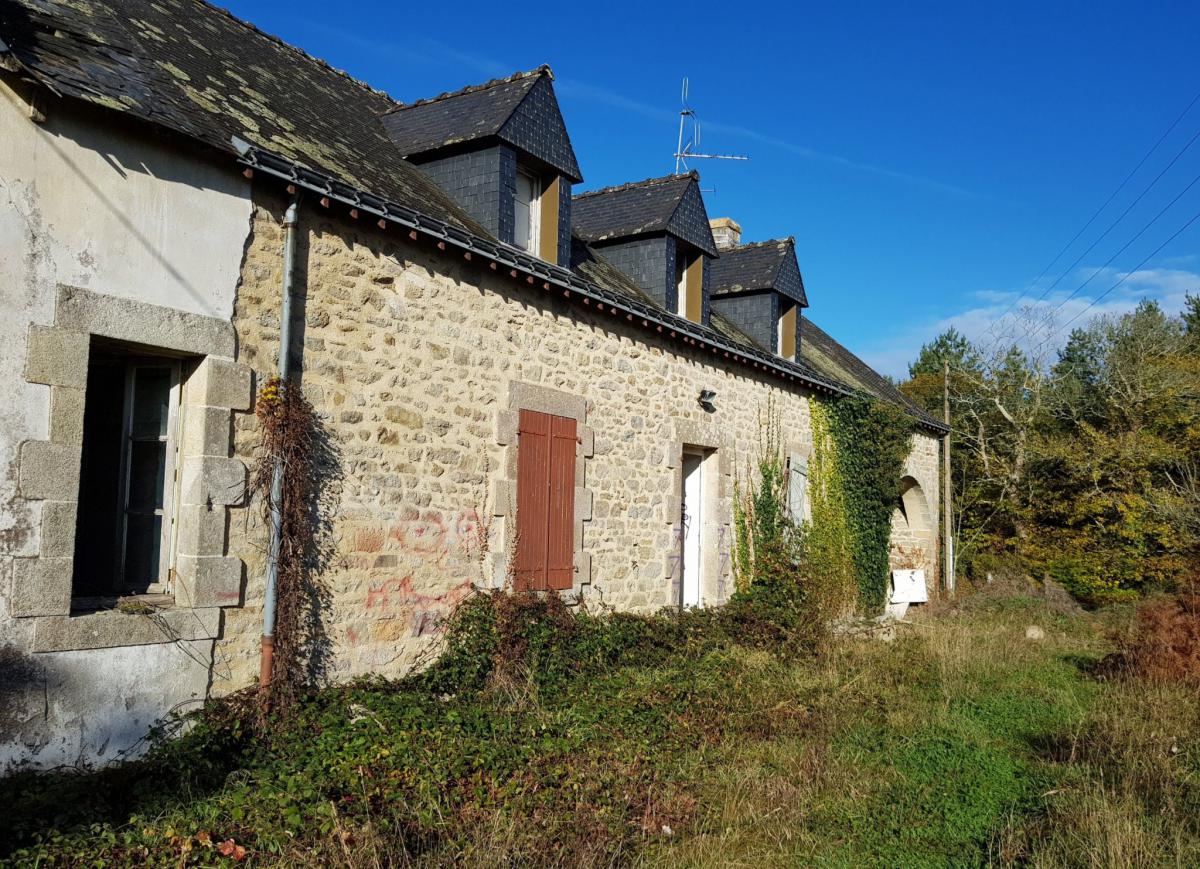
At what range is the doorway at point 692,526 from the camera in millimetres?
11141

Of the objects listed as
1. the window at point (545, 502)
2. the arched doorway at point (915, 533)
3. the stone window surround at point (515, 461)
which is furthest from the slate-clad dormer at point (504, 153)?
the arched doorway at point (915, 533)

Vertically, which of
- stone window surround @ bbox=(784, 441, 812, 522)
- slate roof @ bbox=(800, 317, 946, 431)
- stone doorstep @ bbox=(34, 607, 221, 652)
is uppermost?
slate roof @ bbox=(800, 317, 946, 431)

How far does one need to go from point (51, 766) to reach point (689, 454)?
7759 millimetres

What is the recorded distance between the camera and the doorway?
11141 mm

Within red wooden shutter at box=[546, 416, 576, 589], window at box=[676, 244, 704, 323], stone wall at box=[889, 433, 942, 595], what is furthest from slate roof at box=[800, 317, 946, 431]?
red wooden shutter at box=[546, 416, 576, 589]

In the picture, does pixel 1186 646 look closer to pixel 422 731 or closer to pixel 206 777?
pixel 422 731

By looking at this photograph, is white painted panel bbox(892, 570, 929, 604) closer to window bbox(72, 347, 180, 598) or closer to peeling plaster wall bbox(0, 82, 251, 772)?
peeling plaster wall bbox(0, 82, 251, 772)

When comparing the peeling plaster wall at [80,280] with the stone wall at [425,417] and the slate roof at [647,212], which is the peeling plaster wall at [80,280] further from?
the slate roof at [647,212]

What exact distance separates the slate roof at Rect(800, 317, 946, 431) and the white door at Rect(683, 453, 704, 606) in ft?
13.8

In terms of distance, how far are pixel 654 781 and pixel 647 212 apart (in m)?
7.61

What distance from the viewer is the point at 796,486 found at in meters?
12.7

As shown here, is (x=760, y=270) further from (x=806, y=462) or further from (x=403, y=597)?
(x=403, y=597)

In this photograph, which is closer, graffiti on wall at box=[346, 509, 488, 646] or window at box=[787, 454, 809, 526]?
graffiti on wall at box=[346, 509, 488, 646]

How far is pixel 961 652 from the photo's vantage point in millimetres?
9711
